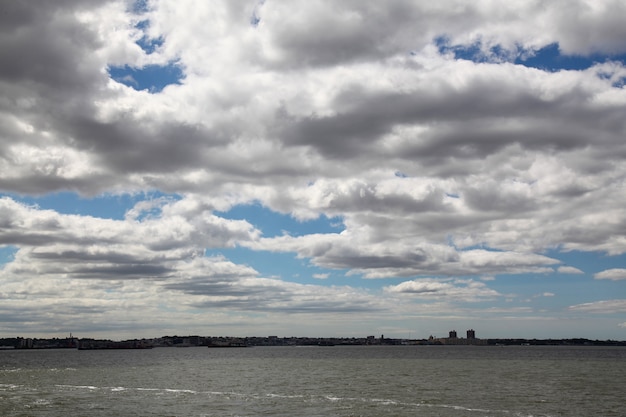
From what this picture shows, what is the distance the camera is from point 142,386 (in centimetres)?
10388

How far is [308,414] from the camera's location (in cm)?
6775

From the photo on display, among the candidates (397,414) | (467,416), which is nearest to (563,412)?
(467,416)

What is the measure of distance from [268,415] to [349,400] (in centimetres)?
1588

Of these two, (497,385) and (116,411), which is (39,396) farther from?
(497,385)

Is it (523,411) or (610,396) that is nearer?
(523,411)

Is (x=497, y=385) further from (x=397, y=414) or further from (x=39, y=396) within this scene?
(x=39, y=396)

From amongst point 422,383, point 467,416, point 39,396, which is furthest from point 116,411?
point 422,383

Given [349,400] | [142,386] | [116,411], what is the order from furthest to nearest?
1. [142,386]
2. [349,400]
3. [116,411]

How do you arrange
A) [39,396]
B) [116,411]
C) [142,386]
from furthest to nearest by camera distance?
[142,386] < [39,396] < [116,411]

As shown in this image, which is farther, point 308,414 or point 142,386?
point 142,386

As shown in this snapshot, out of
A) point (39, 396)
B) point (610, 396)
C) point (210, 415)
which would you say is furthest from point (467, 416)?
point (39, 396)

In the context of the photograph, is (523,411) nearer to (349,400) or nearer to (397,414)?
(397,414)

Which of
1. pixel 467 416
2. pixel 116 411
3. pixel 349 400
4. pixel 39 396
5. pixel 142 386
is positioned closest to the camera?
pixel 467 416

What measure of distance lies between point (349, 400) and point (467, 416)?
18586mm
